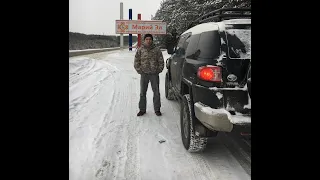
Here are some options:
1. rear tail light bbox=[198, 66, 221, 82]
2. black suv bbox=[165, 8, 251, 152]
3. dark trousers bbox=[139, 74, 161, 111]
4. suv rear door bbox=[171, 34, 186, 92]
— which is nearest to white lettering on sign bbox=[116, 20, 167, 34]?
dark trousers bbox=[139, 74, 161, 111]

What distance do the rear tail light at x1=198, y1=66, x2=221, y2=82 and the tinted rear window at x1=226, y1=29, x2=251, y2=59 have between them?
183 mm

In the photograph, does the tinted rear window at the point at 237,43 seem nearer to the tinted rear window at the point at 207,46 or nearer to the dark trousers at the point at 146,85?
the tinted rear window at the point at 207,46

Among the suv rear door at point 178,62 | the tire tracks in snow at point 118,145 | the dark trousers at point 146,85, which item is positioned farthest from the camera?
the dark trousers at point 146,85

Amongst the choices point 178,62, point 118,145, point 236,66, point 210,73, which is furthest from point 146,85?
point 236,66

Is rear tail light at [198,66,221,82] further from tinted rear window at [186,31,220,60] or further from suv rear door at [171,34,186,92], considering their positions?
suv rear door at [171,34,186,92]

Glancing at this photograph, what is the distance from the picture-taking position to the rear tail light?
234cm

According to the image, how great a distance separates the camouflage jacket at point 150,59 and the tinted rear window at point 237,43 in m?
2.22

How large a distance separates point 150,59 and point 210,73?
7.48 feet

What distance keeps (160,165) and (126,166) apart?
376 millimetres

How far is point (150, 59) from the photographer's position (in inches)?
179

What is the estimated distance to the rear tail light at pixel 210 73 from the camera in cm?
234

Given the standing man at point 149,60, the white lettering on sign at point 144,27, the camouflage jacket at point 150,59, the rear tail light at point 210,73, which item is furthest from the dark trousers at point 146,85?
the white lettering on sign at point 144,27
